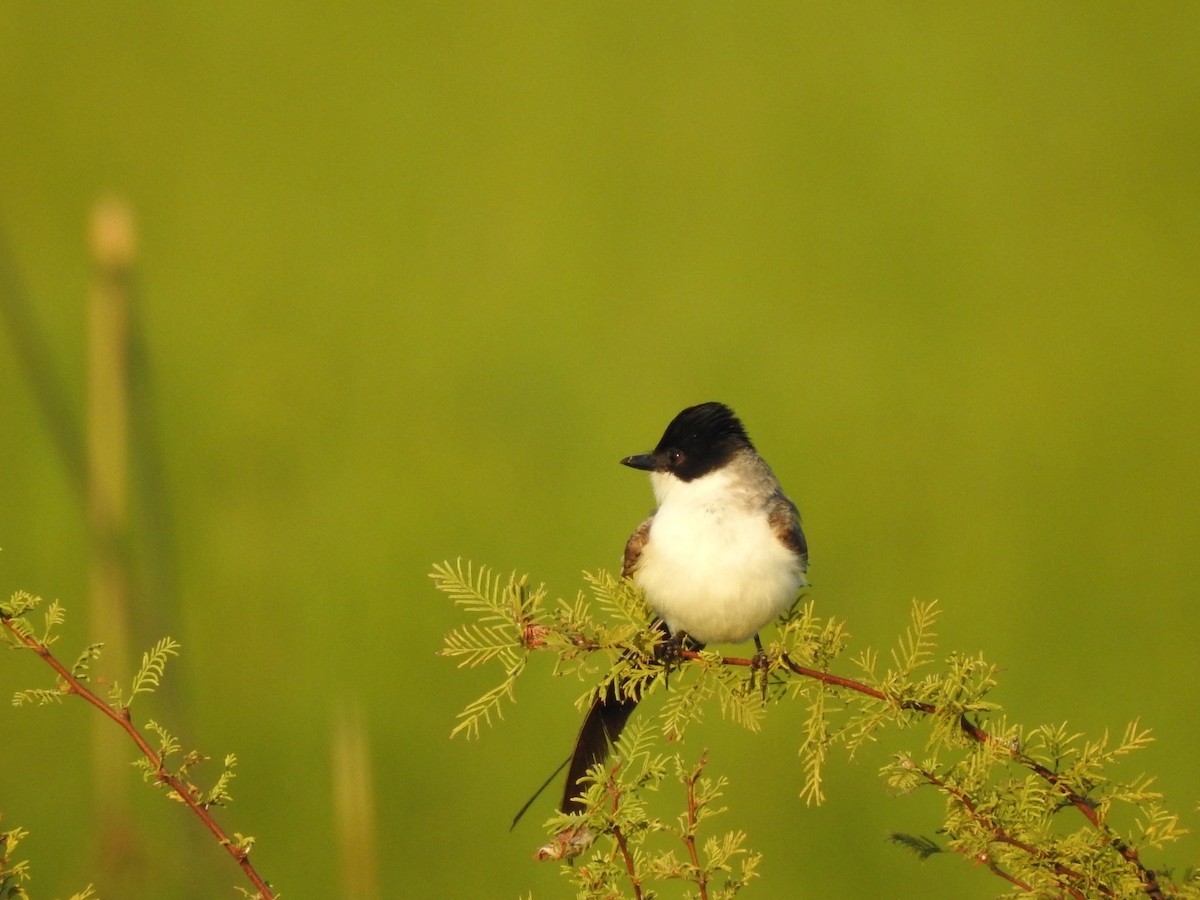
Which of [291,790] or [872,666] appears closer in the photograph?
[872,666]

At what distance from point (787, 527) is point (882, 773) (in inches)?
39.7

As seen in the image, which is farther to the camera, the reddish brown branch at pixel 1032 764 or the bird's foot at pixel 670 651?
the bird's foot at pixel 670 651

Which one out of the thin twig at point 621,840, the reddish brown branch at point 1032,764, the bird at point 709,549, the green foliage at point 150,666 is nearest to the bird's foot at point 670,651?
the bird at point 709,549

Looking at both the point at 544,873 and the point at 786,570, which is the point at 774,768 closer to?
the point at 544,873

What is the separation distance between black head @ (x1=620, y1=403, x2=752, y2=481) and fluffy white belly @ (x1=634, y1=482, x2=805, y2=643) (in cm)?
16

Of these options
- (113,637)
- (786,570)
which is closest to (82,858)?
(113,637)

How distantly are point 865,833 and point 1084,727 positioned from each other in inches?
36.0

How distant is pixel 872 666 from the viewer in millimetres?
1750

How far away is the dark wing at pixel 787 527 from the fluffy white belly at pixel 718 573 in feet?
0.05

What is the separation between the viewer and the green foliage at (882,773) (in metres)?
1.47

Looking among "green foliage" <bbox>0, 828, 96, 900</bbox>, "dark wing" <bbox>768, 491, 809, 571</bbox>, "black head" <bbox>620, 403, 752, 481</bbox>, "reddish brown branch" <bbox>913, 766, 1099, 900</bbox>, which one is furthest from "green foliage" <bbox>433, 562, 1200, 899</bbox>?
"black head" <bbox>620, 403, 752, 481</bbox>

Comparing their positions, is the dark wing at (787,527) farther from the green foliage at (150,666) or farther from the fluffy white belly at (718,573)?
the green foliage at (150,666)

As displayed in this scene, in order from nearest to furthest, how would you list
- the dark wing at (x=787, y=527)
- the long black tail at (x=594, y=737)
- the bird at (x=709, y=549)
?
the long black tail at (x=594, y=737) < the bird at (x=709, y=549) < the dark wing at (x=787, y=527)

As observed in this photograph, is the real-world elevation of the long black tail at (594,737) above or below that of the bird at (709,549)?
below
